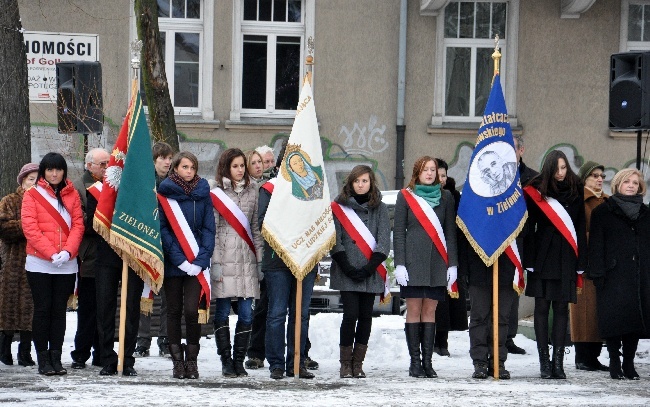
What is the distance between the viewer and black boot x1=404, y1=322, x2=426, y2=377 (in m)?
10.8

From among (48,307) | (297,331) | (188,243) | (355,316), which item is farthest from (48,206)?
(355,316)

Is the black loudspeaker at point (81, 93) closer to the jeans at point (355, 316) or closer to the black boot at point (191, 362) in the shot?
the black boot at point (191, 362)

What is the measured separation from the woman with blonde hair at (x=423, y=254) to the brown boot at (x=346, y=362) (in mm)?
515

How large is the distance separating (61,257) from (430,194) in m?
3.07

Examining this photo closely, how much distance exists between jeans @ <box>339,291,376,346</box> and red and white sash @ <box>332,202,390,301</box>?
0.62ft

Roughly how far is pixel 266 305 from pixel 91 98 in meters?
4.83

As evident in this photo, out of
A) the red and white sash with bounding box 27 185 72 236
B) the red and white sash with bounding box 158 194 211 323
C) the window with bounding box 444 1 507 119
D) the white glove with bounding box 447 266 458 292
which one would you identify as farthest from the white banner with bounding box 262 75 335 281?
the window with bounding box 444 1 507 119

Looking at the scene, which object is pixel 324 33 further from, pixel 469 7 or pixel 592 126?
pixel 592 126

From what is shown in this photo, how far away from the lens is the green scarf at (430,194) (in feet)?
35.8

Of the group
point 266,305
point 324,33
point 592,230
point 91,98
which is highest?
point 324,33

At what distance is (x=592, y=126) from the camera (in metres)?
21.9

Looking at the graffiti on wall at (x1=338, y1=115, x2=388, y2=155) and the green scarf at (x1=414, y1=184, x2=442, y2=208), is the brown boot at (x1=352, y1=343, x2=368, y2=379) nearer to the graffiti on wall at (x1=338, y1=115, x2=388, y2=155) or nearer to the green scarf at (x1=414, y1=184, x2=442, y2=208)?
the green scarf at (x1=414, y1=184, x2=442, y2=208)

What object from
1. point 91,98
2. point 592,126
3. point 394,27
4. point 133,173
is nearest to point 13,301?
point 133,173

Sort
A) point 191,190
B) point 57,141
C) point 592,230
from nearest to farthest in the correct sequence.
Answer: point 191,190 < point 592,230 < point 57,141
